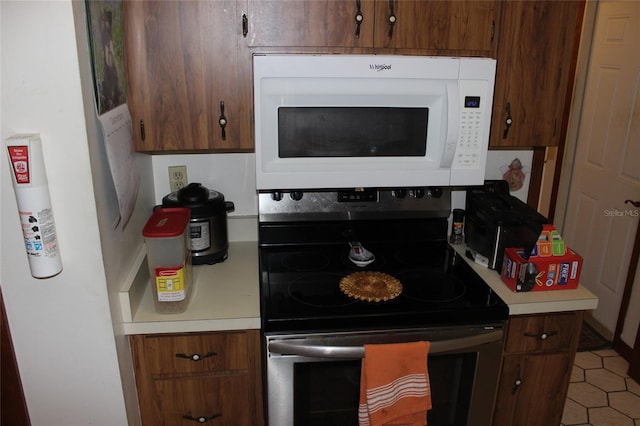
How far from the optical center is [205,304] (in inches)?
62.4

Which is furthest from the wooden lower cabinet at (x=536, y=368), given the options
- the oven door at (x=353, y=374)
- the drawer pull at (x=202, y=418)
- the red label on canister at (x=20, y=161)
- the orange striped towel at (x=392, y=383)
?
the red label on canister at (x=20, y=161)

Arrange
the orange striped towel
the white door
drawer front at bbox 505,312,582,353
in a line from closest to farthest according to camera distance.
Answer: the orange striped towel < drawer front at bbox 505,312,582,353 < the white door

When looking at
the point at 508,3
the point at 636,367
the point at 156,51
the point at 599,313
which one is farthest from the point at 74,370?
the point at 599,313

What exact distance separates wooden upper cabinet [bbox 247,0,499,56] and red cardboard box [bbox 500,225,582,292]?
2.14ft

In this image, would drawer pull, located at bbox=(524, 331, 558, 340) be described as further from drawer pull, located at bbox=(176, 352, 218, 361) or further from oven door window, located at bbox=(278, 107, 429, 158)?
drawer pull, located at bbox=(176, 352, 218, 361)

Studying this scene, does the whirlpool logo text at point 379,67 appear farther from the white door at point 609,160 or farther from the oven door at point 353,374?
the white door at point 609,160

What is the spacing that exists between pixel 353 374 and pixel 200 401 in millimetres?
494

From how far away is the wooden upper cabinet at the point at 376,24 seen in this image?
4.95 ft

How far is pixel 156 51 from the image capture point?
4.93 ft

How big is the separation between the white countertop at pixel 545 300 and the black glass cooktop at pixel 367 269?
62 mm

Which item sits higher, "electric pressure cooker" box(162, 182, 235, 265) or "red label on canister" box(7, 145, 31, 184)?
"red label on canister" box(7, 145, 31, 184)

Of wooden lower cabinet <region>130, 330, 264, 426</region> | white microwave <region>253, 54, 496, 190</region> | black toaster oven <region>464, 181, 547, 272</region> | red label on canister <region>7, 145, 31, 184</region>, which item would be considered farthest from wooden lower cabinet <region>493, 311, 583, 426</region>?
red label on canister <region>7, 145, 31, 184</region>

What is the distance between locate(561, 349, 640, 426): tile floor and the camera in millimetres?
2258

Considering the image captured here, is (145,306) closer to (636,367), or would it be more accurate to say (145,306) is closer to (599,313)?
(636,367)
